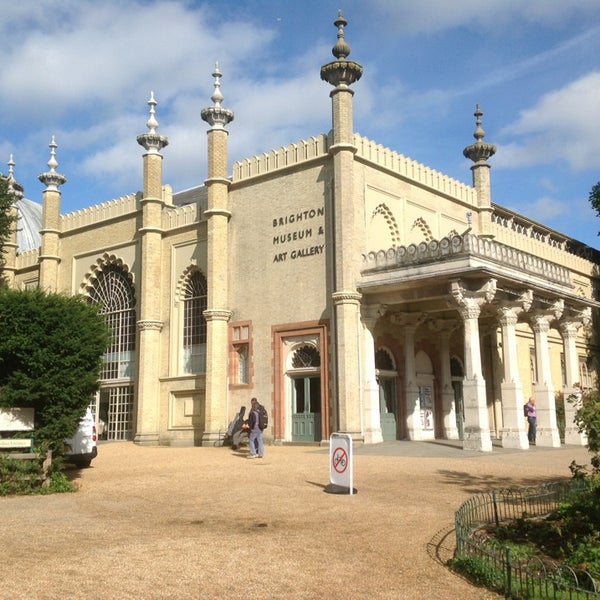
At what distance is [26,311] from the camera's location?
1195cm

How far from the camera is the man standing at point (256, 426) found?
18441mm

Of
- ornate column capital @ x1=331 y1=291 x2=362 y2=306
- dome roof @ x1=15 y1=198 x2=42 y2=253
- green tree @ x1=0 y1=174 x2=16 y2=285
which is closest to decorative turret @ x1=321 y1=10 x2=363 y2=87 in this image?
ornate column capital @ x1=331 y1=291 x2=362 y2=306

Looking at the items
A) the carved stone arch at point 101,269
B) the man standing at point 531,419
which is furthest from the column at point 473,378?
the carved stone arch at point 101,269

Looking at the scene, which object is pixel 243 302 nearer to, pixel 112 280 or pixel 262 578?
pixel 112 280

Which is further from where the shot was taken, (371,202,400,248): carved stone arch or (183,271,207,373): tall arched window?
(183,271,207,373): tall arched window

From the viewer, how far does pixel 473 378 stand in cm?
1950

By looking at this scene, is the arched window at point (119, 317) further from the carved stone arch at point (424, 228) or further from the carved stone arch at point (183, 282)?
the carved stone arch at point (424, 228)

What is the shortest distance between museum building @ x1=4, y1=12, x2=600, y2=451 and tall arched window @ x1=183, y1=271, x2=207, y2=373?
2.6 inches

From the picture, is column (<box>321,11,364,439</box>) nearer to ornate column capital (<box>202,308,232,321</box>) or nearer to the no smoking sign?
ornate column capital (<box>202,308,232,321</box>)

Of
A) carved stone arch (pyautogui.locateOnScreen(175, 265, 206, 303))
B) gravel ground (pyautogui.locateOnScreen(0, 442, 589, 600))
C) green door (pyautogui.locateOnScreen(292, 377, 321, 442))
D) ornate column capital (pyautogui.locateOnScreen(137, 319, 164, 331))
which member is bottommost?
gravel ground (pyautogui.locateOnScreen(0, 442, 589, 600))

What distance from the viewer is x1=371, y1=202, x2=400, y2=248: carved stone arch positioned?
24312mm

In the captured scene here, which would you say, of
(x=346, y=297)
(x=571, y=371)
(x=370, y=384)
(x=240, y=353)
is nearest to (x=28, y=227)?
(x=240, y=353)

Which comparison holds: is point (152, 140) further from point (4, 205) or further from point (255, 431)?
point (255, 431)

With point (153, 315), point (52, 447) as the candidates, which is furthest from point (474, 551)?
point (153, 315)
